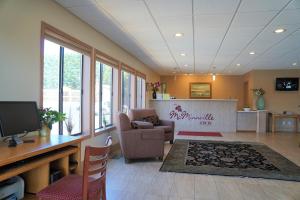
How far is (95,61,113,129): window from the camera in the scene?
4.89 metres

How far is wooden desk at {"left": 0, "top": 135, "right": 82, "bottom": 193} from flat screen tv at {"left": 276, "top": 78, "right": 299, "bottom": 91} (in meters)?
8.76

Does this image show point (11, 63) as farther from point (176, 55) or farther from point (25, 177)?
point (176, 55)

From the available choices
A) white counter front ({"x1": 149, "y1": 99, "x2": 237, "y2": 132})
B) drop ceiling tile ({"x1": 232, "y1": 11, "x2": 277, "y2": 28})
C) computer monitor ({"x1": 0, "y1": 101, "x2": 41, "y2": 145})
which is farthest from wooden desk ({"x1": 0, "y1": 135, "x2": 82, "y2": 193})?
white counter front ({"x1": 149, "y1": 99, "x2": 237, "y2": 132})

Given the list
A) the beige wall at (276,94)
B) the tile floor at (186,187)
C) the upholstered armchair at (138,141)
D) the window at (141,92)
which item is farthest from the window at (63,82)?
the beige wall at (276,94)

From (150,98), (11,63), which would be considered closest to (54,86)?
(11,63)

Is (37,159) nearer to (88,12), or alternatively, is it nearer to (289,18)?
(88,12)

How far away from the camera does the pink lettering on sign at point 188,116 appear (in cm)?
846

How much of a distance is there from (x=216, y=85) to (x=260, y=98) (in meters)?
2.75

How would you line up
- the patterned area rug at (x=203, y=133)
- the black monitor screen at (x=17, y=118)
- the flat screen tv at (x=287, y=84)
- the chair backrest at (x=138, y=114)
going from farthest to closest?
the flat screen tv at (x=287, y=84)
the patterned area rug at (x=203, y=133)
the chair backrest at (x=138, y=114)
the black monitor screen at (x=17, y=118)

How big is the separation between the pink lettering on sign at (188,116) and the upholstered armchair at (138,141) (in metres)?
4.44

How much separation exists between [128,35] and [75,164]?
3.04 metres

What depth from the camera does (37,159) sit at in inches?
74.9

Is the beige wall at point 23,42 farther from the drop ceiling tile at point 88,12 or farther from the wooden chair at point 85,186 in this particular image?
the wooden chair at point 85,186

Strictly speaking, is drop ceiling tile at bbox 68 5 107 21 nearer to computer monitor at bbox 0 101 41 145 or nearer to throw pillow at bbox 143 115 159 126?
computer monitor at bbox 0 101 41 145
